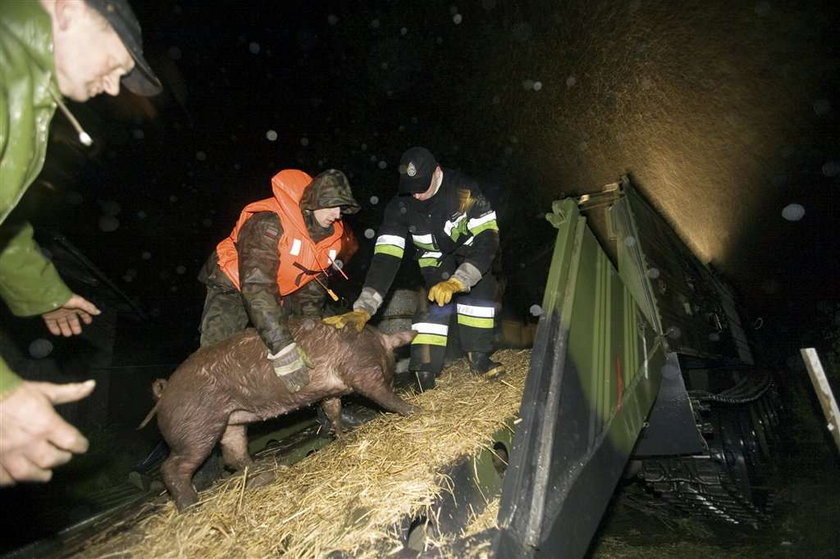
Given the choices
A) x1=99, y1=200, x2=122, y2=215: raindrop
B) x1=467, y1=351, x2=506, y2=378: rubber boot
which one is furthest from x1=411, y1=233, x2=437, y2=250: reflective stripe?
x1=99, y1=200, x2=122, y2=215: raindrop

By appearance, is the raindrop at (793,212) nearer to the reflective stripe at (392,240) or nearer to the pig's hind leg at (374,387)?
the reflective stripe at (392,240)

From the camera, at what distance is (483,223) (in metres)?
4.02

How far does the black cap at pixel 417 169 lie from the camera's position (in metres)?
3.72

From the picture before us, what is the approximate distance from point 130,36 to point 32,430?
146 centimetres

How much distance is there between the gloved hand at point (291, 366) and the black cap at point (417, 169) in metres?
1.74

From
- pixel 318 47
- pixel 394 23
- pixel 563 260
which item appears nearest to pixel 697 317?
pixel 563 260

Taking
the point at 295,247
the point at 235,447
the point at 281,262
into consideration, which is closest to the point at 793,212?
the point at 295,247

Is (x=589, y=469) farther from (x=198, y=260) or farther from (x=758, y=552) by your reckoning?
(x=198, y=260)

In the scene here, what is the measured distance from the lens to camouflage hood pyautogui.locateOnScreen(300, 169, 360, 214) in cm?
355

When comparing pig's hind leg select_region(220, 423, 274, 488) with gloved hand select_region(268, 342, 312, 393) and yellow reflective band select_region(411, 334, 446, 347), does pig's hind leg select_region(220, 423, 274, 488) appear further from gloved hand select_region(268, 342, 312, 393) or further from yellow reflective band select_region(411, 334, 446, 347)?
yellow reflective band select_region(411, 334, 446, 347)

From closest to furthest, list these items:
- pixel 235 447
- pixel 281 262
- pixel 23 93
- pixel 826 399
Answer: pixel 23 93, pixel 826 399, pixel 281 262, pixel 235 447

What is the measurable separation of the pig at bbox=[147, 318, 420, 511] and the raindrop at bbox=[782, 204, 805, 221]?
845cm

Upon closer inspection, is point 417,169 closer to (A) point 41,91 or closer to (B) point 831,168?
(A) point 41,91

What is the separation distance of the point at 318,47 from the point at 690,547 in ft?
31.7
